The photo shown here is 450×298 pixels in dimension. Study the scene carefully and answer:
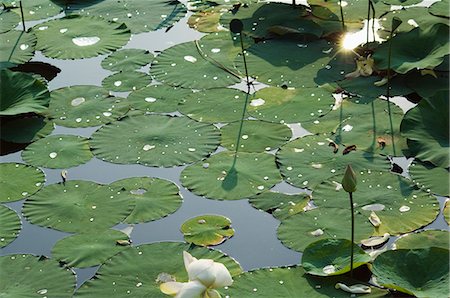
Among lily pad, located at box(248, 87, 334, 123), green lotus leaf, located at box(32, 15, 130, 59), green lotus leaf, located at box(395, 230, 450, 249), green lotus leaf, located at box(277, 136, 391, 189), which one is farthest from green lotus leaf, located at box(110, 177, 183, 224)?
green lotus leaf, located at box(32, 15, 130, 59)

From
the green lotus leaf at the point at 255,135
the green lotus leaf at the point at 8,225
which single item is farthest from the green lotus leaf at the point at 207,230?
the green lotus leaf at the point at 8,225

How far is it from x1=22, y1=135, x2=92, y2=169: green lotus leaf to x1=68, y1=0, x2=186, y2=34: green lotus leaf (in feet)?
4.23

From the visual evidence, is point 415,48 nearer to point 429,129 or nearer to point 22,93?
point 429,129

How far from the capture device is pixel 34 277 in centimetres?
289

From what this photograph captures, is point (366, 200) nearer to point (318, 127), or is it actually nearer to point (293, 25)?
point (318, 127)

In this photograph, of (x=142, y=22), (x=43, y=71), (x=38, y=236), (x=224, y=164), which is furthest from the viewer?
(x=142, y=22)

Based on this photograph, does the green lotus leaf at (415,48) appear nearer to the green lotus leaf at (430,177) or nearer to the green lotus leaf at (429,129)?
the green lotus leaf at (429,129)

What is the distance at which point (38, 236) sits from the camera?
3160mm

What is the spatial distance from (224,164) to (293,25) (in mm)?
1450

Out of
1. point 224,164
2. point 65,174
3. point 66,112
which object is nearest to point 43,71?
point 66,112

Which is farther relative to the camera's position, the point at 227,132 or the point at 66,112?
the point at 66,112

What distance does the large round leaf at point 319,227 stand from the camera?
2.98 m

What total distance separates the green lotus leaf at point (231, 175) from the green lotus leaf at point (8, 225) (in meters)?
0.67

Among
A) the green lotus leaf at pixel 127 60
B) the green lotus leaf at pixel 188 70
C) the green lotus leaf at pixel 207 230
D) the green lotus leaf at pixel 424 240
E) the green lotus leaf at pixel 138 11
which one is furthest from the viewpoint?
the green lotus leaf at pixel 138 11
